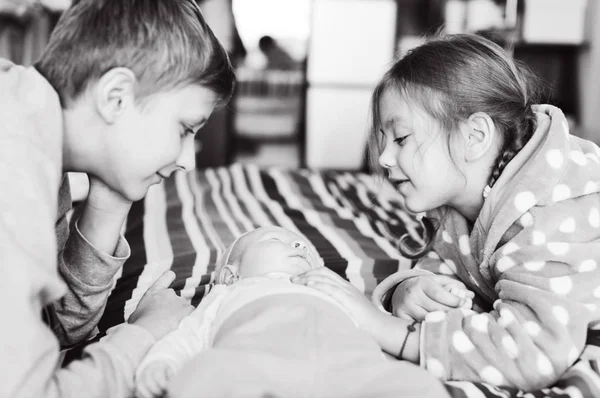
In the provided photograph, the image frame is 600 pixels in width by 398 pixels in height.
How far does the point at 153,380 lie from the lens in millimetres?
760

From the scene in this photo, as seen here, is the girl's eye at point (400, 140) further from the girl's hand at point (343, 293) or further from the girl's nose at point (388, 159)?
the girl's hand at point (343, 293)

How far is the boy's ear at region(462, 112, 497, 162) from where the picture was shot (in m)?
1.11

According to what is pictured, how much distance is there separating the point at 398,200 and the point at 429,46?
1135 millimetres

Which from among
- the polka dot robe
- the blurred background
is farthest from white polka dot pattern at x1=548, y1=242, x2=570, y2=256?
the blurred background

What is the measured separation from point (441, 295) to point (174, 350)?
48cm

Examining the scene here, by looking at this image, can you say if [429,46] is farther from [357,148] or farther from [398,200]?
[357,148]

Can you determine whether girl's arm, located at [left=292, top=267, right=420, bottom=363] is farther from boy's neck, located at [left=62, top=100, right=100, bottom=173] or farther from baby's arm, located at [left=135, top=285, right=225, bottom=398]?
boy's neck, located at [left=62, top=100, right=100, bottom=173]

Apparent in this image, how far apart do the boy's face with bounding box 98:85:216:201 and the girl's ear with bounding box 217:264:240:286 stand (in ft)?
0.74

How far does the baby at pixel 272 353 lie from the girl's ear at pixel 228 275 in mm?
73

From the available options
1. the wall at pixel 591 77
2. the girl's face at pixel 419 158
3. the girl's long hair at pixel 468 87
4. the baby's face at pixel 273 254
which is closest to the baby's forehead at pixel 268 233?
the baby's face at pixel 273 254

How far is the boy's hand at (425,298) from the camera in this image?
1075mm

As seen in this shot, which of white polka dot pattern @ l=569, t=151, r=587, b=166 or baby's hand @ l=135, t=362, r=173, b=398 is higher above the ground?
white polka dot pattern @ l=569, t=151, r=587, b=166

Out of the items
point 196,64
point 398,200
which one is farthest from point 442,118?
point 398,200

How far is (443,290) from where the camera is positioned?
3.55 feet
